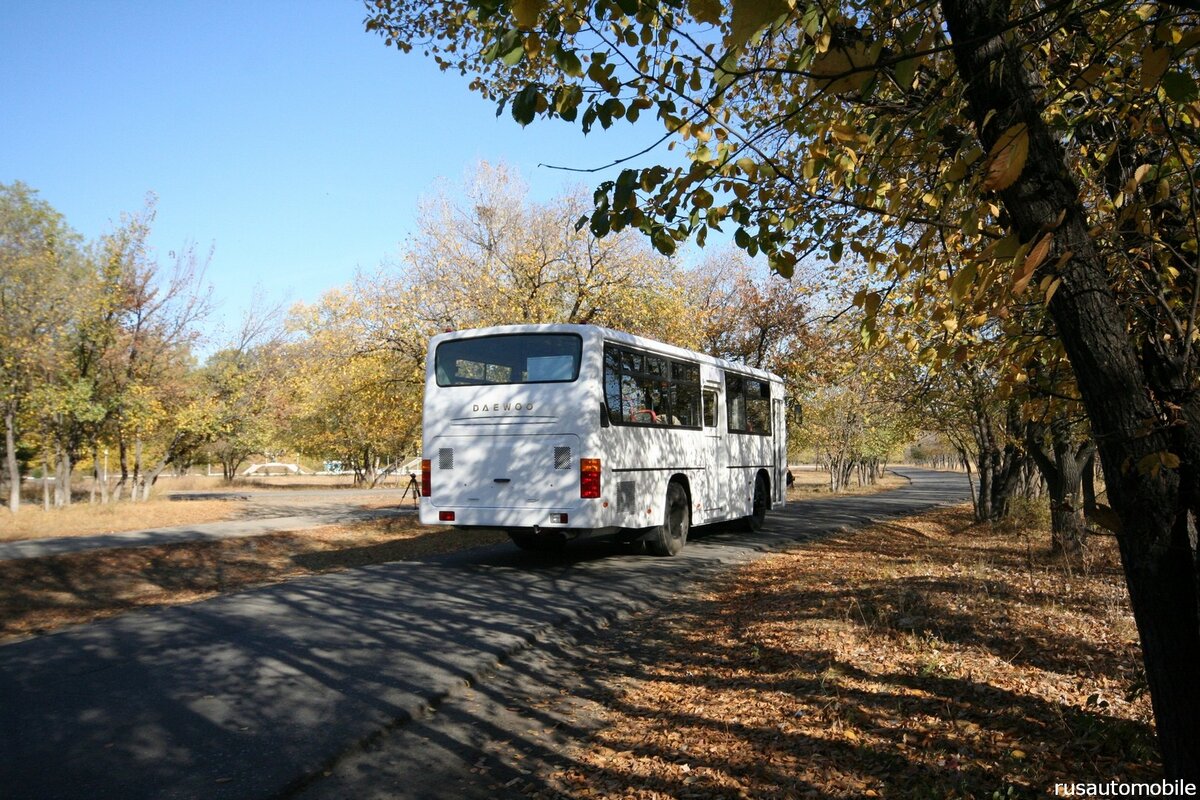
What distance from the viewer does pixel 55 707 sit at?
5.07 meters

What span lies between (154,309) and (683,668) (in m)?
23.8

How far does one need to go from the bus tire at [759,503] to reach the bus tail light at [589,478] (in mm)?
6955

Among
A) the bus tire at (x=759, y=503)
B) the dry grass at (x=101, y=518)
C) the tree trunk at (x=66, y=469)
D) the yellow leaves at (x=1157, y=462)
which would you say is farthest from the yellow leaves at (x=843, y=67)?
the tree trunk at (x=66, y=469)

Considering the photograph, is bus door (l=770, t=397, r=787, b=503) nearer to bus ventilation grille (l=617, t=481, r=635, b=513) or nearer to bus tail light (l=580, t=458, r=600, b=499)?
bus ventilation grille (l=617, t=481, r=635, b=513)

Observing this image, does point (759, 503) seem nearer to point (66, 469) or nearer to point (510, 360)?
point (510, 360)

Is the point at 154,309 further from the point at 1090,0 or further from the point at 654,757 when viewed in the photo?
the point at 1090,0

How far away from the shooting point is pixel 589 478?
1070 centimetres

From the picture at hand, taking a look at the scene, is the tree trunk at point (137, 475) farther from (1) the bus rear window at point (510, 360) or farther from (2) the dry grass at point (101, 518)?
(1) the bus rear window at point (510, 360)

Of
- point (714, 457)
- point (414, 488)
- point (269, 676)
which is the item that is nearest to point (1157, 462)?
point (269, 676)

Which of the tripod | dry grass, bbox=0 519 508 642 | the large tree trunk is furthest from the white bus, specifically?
the large tree trunk

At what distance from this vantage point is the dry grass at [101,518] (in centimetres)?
1811

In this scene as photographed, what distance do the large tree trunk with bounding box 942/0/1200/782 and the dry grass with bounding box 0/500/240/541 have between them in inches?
781

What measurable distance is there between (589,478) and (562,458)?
1.57 feet

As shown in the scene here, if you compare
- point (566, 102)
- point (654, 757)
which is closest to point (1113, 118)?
point (566, 102)
